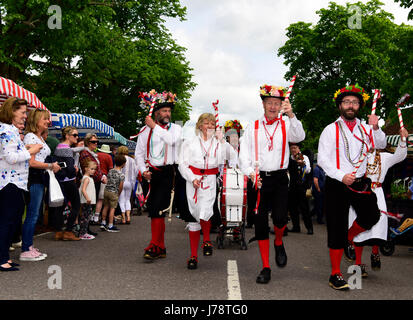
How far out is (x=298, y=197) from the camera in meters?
10.6

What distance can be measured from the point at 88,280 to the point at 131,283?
504 millimetres

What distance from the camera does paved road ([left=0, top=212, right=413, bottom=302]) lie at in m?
4.68

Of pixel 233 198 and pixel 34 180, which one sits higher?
pixel 34 180

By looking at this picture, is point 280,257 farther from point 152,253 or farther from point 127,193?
point 127,193

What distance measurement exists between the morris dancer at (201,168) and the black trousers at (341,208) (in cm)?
168

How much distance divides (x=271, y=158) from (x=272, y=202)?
54 cm

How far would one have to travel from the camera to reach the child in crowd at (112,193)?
10219 mm

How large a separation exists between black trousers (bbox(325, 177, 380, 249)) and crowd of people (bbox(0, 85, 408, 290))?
0.4 inches

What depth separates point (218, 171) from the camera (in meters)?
6.57

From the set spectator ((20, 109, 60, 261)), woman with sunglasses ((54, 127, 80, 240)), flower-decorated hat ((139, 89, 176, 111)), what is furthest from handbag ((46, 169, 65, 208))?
flower-decorated hat ((139, 89, 176, 111))

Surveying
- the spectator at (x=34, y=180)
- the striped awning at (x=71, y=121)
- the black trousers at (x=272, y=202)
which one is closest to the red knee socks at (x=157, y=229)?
the spectator at (x=34, y=180)

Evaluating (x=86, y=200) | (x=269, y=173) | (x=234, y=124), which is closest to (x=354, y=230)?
(x=269, y=173)
